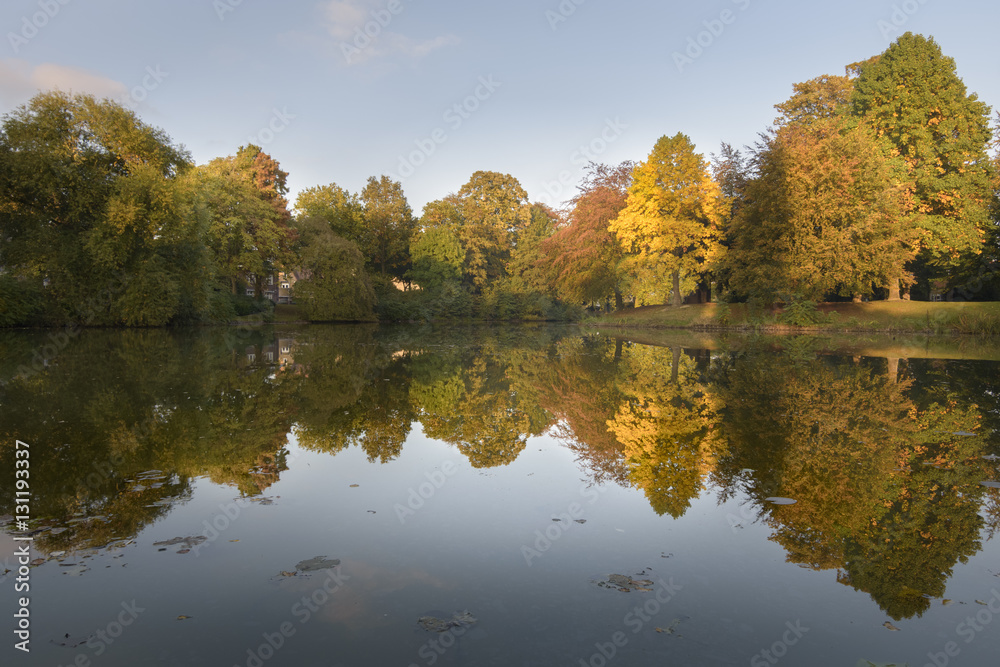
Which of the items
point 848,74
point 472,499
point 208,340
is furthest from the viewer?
point 848,74

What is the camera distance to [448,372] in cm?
1409

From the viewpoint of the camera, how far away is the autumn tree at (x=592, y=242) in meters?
40.7

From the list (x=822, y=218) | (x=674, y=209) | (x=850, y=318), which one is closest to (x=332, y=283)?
(x=674, y=209)

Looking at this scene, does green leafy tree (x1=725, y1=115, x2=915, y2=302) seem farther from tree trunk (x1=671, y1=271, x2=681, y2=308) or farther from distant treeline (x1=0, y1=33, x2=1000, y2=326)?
tree trunk (x1=671, y1=271, x2=681, y2=308)

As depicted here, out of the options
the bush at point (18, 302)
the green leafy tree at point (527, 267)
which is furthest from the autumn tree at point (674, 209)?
the bush at point (18, 302)

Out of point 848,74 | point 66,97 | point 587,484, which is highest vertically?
point 848,74

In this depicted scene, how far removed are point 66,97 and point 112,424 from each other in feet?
89.7

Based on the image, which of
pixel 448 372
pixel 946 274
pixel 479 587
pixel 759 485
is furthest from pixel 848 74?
pixel 479 587

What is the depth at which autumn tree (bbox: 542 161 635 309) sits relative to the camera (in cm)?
4066

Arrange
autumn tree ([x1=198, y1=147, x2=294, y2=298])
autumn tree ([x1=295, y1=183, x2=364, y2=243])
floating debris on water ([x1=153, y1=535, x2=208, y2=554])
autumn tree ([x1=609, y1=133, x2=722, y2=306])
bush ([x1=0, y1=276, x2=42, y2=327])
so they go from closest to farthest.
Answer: floating debris on water ([x1=153, y1=535, x2=208, y2=554]) < bush ([x1=0, y1=276, x2=42, y2=327]) < autumn tree ([x1=609, y1=133, x2=722, y2=306]) < autumn tree ([x1=198, y1=147, x2=294, y2=298]) < autumn tree ([x1=295, y1=183, x2=364, y2=243])

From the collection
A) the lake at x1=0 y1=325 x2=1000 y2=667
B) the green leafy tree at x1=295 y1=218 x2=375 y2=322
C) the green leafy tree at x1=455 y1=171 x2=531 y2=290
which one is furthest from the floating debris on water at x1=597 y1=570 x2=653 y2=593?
the green leafy tree at x1=455 y1=171 x2=531 y2=290

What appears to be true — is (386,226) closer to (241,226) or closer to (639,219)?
(241,226)

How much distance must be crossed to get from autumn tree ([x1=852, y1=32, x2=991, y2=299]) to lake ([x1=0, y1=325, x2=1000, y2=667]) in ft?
92.0

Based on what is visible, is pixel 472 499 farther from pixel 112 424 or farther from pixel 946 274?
pixel 946 274
